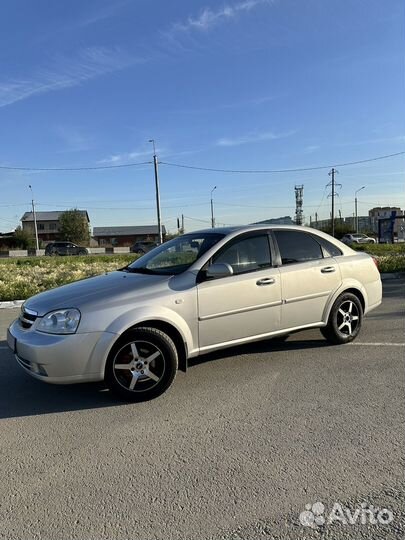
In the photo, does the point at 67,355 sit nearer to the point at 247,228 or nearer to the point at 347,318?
the point at 247,228

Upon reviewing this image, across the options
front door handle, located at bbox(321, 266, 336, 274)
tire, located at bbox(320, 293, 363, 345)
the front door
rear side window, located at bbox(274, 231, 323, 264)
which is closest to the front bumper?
the front door

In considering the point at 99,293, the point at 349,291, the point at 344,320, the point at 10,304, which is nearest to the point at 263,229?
the point at 349,291

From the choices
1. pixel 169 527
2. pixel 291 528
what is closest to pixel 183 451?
pixel 169 527

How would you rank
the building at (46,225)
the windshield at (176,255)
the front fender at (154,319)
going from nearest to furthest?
1. the front fender at (154,319)
2. the windshield at (176,255)
3. the building at (46,225)

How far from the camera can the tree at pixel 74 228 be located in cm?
7938

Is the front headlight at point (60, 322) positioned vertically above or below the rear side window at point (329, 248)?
below

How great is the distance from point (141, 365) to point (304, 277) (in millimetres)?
2249

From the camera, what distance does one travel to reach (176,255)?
5195 millimetres

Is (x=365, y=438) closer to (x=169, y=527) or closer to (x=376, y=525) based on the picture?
(x=376, y=525)

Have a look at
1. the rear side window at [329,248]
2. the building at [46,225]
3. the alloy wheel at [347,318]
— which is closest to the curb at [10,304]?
the rear side window at [329,248]

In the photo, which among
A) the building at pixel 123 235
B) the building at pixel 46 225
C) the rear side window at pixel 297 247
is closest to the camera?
the rear side window at pixel 297 247

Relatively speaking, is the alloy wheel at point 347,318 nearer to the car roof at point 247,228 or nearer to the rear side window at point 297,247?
the rear side window at point 297,247

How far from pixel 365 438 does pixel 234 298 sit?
1.86 meters

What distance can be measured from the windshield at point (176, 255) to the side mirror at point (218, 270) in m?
0.31
